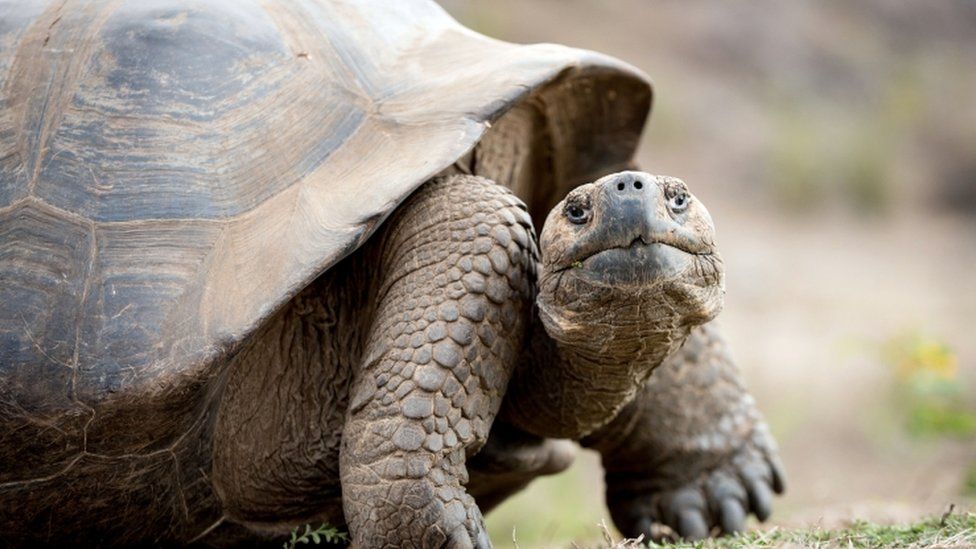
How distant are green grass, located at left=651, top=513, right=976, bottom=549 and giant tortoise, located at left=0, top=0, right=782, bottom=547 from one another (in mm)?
531

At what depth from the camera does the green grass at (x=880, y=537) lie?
2998mm

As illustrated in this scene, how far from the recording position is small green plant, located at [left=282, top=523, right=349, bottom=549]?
3189 millimetres

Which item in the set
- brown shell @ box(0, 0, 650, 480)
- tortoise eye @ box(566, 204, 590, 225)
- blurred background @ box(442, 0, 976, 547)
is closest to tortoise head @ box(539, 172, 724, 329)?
tortoise eye @ box(566, 204, 590, 225)

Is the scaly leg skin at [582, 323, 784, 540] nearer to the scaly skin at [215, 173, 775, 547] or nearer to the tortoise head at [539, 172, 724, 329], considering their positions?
the scaly skin at [215, 173, 775, 547]

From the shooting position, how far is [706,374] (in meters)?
4.09

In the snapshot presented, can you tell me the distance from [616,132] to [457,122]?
1093mm

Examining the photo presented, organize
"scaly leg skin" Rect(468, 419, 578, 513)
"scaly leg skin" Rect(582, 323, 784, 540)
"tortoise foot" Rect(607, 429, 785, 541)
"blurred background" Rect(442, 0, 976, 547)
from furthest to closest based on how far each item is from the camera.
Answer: "blurred background" Rect(442, 0, 976, 547), "tortoise foot" Rect(607, 429, 785, 541), "scaly leg skin" Rect(582, 323, 784, 540), "scaly leg skin" Rect(468, 419, 578, 513)

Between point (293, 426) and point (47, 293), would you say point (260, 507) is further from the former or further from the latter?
point (47, 293)

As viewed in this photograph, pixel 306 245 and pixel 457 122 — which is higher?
pixel 457 122

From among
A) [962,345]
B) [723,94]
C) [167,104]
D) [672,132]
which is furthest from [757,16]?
[167,104]

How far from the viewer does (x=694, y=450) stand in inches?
163

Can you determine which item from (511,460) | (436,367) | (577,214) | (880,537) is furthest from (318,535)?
(880,537)

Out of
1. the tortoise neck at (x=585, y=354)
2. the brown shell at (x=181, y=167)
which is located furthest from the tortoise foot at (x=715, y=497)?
the brown shell at (x=181, y=167)

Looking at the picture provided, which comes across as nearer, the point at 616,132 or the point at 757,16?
the point at 616,132
